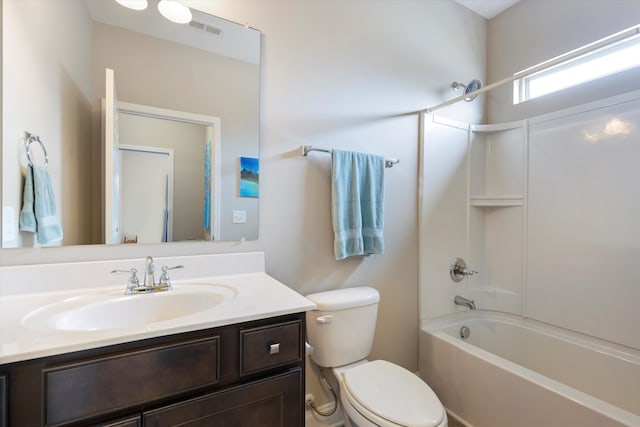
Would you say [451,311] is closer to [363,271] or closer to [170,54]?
[363,271]

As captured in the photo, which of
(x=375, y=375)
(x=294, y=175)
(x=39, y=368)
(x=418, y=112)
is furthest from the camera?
(x=418, y=112)

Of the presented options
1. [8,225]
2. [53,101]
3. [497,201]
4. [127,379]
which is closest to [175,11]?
[53,101]

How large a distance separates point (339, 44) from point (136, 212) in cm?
139

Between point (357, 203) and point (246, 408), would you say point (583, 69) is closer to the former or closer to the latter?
point (357, 203)

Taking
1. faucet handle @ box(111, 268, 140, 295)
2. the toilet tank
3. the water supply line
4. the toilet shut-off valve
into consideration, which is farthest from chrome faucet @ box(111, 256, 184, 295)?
the toilet shut-off valve

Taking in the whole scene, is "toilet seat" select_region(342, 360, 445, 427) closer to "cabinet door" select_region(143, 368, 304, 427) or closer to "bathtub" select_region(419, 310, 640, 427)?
"cabinet door" select_region(143, 368, 304, 427)

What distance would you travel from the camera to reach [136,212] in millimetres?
1246

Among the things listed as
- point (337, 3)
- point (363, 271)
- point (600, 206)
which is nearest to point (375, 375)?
point (363, 271)

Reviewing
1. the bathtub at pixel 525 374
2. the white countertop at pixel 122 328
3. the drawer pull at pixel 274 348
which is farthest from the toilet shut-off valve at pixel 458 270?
the drawer pull at pixel 274 348

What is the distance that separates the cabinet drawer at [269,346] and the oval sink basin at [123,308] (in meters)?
0.19

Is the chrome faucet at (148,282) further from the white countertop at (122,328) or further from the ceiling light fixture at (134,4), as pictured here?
the ceiling light fixture at (134,4)

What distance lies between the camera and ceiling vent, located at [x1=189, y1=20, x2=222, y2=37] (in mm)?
1332

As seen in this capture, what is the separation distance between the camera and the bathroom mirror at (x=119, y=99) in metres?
1.04

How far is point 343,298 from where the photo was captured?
4.92 feet
